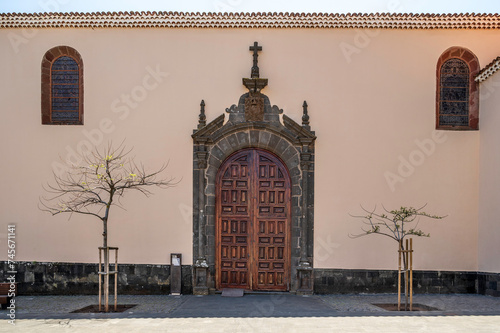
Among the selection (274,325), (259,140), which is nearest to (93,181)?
(259,140)

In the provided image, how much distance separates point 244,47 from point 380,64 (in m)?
2.94

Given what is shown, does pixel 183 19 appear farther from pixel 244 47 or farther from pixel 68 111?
pixel 68 111

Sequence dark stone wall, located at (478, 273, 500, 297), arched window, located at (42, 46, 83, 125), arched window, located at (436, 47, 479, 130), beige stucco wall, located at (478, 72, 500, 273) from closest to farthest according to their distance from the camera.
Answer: dark stone wall, located at (478, 273, 500, 297) < beige stucco wall, located at (478, 72, 500, 273) < arched window, located at (436, 47, 479, 130) < arched window, located at (42, 46, 83, 125)

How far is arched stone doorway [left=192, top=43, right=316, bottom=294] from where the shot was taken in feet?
32.6

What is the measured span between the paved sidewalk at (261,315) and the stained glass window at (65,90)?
3907 mm

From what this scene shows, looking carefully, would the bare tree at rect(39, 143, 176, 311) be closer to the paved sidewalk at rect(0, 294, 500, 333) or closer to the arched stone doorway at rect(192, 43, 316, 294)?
the arched stone doorway at rect(192, 43, 316, 294)

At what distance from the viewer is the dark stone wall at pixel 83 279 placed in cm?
994

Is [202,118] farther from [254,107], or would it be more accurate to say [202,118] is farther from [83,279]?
[83,279]

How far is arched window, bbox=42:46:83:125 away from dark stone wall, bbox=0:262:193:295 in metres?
3.18

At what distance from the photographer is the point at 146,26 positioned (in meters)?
10.2

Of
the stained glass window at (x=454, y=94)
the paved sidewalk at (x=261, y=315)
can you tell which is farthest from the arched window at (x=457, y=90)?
the paved sidewalk at (x=261, y=315)

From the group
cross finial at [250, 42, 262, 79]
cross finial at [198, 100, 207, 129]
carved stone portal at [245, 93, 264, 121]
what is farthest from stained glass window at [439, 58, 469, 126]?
cross finial at [198, 100, 207, 129]

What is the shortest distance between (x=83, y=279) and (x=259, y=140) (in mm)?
4744

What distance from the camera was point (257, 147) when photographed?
10133 millimetres
